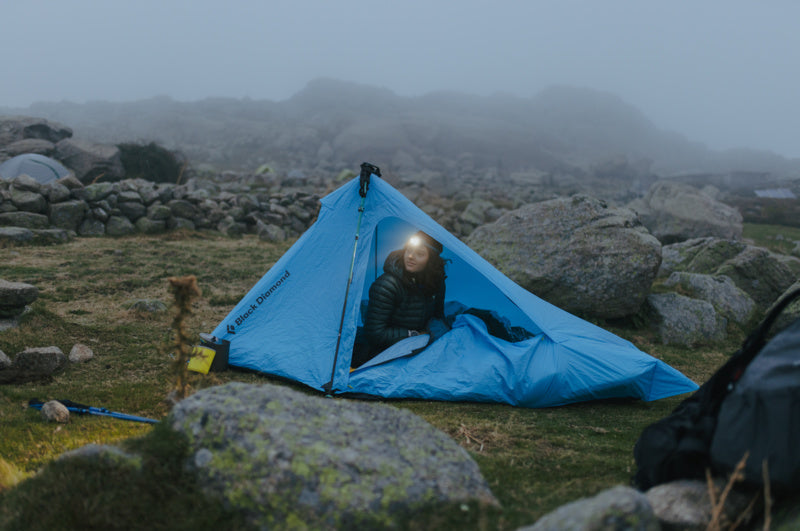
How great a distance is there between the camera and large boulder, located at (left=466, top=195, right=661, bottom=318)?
9008mm

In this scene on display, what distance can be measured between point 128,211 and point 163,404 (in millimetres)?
12615

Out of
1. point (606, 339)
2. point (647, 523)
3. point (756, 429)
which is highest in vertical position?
point (756, 429)

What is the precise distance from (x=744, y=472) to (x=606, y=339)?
3.91 meters

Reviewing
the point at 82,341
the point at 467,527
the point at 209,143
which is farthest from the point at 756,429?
the point at 209,143

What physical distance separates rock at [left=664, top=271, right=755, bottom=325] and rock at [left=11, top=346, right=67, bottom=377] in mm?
9962

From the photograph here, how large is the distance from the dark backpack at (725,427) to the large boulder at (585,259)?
5.73 meters

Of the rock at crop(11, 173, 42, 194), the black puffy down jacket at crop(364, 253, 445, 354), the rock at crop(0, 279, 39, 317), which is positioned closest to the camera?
the black puffy down jacket at crop(364, 253, 445, 354)

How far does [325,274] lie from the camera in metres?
6.52

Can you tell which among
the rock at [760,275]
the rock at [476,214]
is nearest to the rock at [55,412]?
the rock at [760,275]

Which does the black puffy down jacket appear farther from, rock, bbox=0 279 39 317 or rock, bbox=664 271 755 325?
rock, bbox=664 271 755 325

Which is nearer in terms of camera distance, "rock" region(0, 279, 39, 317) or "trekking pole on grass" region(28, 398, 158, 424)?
"trekking pole on grass" region(28, 398, 158, 424)

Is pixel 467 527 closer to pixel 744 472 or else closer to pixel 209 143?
pixel 744 472

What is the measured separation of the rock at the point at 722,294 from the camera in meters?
9.70

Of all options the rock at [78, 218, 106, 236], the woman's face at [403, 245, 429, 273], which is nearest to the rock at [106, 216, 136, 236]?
the rock at [78, 218, 106, 236]
